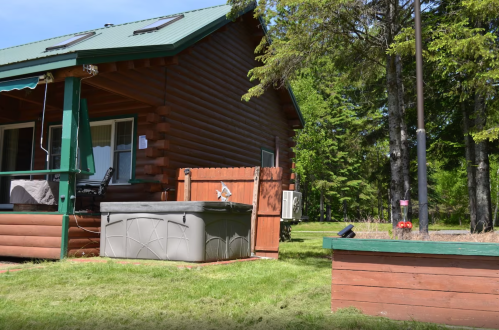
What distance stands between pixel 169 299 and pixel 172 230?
2679 mm

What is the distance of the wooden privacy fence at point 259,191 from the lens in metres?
9.59

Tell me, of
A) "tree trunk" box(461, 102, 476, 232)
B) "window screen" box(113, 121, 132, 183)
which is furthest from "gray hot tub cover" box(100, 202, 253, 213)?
"tree trunk" box(461, 102, 476, 232)

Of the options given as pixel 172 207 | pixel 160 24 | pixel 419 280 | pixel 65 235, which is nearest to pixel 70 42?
pixel 160 24

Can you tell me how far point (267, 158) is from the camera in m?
16.2

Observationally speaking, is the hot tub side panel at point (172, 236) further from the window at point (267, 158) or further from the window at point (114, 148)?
the window at point (267, 158)

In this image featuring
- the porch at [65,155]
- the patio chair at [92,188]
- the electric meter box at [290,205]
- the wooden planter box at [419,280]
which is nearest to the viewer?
the wooden planter box at [419,280]

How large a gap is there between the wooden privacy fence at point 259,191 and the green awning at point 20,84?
12.2 feet

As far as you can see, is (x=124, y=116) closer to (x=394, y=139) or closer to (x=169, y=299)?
(x=394, y=139)

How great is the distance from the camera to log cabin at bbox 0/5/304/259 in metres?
8.61

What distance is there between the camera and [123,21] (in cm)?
1456

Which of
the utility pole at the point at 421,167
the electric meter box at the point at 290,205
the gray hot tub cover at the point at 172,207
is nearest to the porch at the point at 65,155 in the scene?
the gray hot tub cover at the point at 172,207

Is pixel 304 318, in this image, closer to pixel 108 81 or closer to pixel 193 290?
pixel 193 290

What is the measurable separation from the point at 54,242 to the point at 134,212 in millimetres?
1583

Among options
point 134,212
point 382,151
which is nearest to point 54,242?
point 134,212
